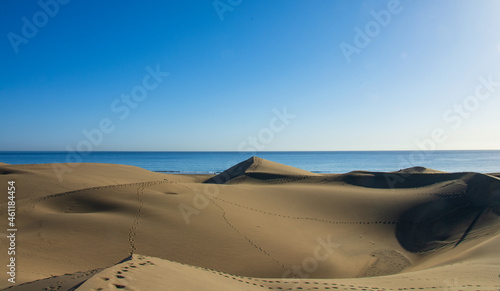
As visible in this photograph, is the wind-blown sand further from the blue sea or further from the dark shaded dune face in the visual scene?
the blue sea

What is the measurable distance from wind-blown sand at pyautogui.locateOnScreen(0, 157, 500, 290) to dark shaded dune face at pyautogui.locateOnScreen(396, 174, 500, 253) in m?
0.05

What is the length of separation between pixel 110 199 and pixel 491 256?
13.6 metres

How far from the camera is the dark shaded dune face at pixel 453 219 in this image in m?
11.2

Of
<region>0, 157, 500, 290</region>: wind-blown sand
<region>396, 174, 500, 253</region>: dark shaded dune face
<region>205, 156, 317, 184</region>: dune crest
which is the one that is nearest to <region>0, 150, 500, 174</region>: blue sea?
<region>205, 156, 317, 184</region>: dune crest

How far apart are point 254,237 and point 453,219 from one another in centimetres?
930

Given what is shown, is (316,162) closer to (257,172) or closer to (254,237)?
(257,172)

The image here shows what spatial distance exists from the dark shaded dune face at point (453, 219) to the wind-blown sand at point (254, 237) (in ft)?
0.15

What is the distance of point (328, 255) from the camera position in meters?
9.64

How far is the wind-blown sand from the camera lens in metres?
5.66

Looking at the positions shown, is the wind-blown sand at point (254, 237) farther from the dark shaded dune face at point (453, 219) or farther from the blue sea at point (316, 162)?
the blue sea at point (316, 162)

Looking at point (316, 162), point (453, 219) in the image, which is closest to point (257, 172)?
point (453, 219)

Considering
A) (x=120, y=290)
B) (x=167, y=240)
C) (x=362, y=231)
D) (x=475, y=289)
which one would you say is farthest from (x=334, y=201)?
(x=120, y=290)

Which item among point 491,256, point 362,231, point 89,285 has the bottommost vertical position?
point 362,231

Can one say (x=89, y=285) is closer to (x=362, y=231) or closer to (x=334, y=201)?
(x=362, y=231)
